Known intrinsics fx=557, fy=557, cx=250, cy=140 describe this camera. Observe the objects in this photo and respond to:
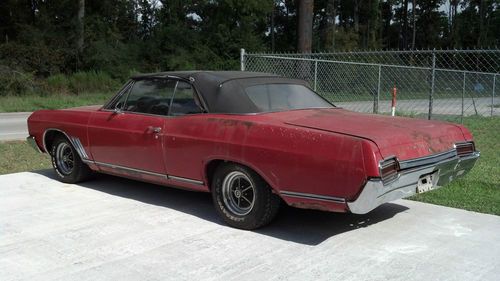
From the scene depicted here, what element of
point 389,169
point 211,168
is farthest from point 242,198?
point 389,169

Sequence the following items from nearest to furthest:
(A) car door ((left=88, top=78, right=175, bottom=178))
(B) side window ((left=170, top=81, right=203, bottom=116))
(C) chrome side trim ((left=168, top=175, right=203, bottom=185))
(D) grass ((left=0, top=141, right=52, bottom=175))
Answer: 1. (C) chrome side trim ((left=168, top=175, right=203, bottom=185))
2. (B) side window ((left=170, top=81, right=203, bottom=116))
3. (A) car door ((left=88, top=78, right=175, bottom=178))
4. (D) grass ((left=0, top=141, right=52, bottom=175))

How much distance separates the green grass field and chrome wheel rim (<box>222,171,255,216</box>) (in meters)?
2.20

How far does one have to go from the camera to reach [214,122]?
517 cm

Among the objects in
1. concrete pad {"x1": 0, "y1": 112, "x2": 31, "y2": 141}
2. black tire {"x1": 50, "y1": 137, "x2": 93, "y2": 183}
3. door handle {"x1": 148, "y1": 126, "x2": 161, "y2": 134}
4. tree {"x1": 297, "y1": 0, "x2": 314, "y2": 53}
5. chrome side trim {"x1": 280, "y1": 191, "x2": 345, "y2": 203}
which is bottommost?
concrete pad {"x1": 0, "y1": 112, "x2": 31, "y2": 141}

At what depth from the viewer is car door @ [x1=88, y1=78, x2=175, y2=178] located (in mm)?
5688

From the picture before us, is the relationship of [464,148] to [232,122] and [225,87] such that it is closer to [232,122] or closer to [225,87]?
[232,122]

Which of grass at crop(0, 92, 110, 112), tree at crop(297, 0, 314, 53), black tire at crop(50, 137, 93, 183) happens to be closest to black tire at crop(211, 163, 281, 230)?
black tire at crop(50, 137, 93, 183)

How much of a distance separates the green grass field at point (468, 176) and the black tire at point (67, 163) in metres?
1.19

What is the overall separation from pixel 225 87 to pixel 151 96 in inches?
41.6

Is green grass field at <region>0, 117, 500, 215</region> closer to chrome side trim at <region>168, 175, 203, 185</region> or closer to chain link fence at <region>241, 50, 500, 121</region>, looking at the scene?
chrome side trim at <region>168, 175, 203, 185</region>

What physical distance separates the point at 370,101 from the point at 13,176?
13.5 metres

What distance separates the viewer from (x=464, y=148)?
5320 mm

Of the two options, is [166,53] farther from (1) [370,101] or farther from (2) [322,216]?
(2) [322,216]

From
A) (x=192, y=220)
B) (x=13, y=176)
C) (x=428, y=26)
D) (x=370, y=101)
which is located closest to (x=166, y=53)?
(x=370, y=101)
